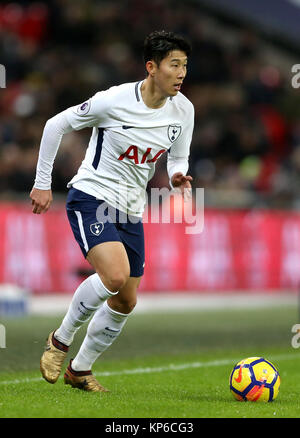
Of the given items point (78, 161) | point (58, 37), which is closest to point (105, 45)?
point (58, 37)

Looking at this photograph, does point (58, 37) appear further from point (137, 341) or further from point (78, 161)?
point (137, 341)

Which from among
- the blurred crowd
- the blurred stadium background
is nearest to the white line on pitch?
the blurred stadium background

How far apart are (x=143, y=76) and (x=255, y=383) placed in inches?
560

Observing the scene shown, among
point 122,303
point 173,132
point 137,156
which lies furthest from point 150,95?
point 122,303

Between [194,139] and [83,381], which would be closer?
[83,381]

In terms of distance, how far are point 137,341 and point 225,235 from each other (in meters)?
6.37

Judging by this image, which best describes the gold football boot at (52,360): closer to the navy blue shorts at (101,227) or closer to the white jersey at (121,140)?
the navy blue shorts at (101,227)

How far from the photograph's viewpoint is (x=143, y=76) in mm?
19422

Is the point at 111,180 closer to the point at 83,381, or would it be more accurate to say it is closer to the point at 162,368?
the point at 83,381

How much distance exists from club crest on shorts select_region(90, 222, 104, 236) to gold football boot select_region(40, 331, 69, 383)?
830 millimetres

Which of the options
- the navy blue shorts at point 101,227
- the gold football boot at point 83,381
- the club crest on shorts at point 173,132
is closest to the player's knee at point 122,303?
the navy blue shorts at point 101,227

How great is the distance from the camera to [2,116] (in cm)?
1675

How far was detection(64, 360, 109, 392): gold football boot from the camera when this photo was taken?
20.4 ft

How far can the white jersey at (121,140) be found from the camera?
6.20 meters
